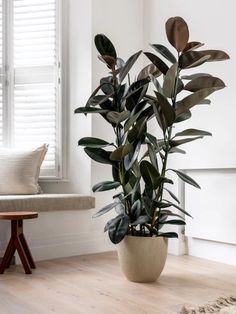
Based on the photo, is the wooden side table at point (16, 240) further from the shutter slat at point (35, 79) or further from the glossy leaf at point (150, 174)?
the shutter slat at point (35, 79)

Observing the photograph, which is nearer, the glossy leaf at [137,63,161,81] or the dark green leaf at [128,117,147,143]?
the dark green leaf at [128,117,147,143]

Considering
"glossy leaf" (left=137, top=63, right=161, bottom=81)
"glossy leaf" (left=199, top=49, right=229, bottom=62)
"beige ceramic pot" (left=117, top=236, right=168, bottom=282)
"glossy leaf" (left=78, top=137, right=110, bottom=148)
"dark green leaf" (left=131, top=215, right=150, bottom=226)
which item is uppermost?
"glossy leaf" (left=199, top=49, right=229, bottom=62)

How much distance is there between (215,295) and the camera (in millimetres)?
2496

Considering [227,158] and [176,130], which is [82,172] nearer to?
[176,130]

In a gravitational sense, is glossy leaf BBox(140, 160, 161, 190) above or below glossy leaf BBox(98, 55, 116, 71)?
below

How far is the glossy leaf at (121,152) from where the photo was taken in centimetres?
266

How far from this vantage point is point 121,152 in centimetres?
267

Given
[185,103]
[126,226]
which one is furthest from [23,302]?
[185,103]

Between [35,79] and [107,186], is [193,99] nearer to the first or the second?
[107,186]

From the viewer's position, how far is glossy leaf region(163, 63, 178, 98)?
8.41 ft

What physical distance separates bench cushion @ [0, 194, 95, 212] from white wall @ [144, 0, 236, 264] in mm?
798

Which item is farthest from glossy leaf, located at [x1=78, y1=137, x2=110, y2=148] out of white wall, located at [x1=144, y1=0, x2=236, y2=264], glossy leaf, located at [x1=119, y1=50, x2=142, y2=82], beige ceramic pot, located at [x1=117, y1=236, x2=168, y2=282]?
white wall, located at [x1=144, y1=0, x2=236, y2=264]

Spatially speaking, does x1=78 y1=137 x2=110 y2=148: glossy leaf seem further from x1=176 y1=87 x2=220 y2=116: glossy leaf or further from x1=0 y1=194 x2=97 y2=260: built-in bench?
x1=0 y1=194 x2=97 y2=260: built-in bench

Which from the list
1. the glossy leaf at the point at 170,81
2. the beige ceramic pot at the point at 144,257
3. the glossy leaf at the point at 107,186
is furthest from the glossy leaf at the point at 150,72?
the beige ceramic pot at the point at 144,257
